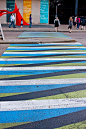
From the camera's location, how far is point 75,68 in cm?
834

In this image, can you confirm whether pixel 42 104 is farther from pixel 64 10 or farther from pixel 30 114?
pixel 64 10

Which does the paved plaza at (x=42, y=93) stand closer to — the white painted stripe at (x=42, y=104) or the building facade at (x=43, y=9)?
the white painted stripe at (x=42, y=104)

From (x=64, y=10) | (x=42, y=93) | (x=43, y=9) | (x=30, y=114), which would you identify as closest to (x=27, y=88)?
(x=42, y=93)

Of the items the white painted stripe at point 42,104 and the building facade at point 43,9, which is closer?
the white painted stripe at point 42,104

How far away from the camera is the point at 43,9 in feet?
119

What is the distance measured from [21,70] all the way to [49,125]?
412cm

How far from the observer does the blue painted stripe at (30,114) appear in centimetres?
432

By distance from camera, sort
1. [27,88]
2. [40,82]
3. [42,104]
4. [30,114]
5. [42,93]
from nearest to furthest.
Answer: [30,114] → [42,104] → [42,93] → [27,88] → [40,82]

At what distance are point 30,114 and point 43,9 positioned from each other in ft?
109

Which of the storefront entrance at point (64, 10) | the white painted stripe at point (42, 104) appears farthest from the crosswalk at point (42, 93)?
the storefront entrance at point (64, 10)

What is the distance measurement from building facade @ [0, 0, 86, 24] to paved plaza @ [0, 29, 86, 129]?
84.4 ft

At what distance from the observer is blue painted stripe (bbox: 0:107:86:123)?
4.32 meters

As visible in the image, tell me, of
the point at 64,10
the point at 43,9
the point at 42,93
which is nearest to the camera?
the point at 42,93

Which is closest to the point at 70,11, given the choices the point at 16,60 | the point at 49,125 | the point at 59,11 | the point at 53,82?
the point at 59,11
